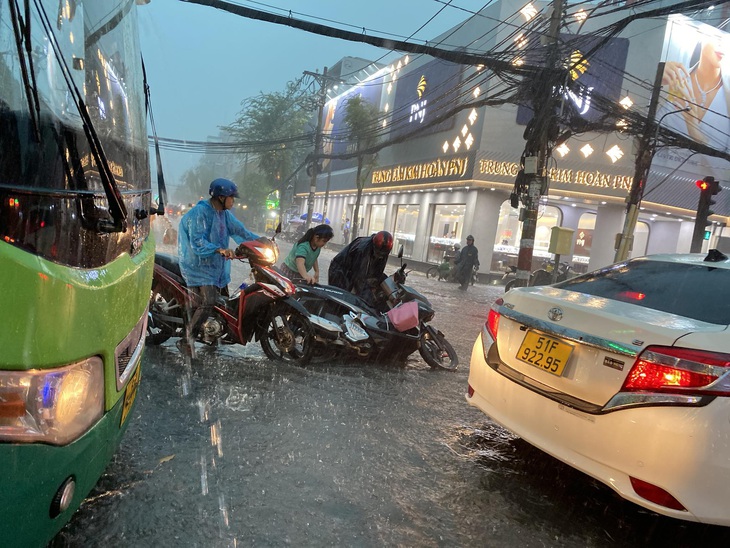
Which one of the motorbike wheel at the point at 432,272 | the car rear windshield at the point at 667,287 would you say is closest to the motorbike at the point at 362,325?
the car rear windshield at the point at 667,287

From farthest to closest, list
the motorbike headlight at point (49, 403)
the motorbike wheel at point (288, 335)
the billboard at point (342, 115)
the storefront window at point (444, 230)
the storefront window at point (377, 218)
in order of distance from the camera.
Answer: the billboard at point (342, 115) → the storefront window at point (377, 218) → the storefront window at point (444, 230) → the motorbike wheel at point (288, 335) → the motorbike headlight at point (49, 403)

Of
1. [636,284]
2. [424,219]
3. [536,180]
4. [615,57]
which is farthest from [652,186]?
[636,284]

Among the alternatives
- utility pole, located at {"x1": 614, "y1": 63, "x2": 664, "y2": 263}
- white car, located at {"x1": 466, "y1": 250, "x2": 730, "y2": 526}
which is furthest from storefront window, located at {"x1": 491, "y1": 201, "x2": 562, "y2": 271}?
white car, located at {"x1": 466, "y1": 250, "x2": 730, "y2": 526}

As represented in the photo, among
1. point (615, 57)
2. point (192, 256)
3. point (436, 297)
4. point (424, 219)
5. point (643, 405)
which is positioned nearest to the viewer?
point (643, 405)

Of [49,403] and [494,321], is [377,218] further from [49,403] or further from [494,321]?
[49,403]

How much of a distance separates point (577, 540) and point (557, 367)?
791 millimetres

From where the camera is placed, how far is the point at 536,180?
1116 centimetres

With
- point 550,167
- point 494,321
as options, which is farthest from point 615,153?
point 494,321

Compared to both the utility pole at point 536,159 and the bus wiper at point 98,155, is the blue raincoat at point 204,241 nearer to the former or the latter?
the bus wiper at point 98,155

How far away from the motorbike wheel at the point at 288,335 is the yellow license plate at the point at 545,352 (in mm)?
2326

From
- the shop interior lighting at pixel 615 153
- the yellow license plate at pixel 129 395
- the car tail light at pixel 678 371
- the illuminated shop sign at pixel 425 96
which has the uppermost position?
the illuminated shop sign at pixel 425 96

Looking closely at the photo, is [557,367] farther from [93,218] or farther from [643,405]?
[93,218]

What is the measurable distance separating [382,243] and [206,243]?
191cm

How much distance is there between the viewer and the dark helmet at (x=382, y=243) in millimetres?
5668
